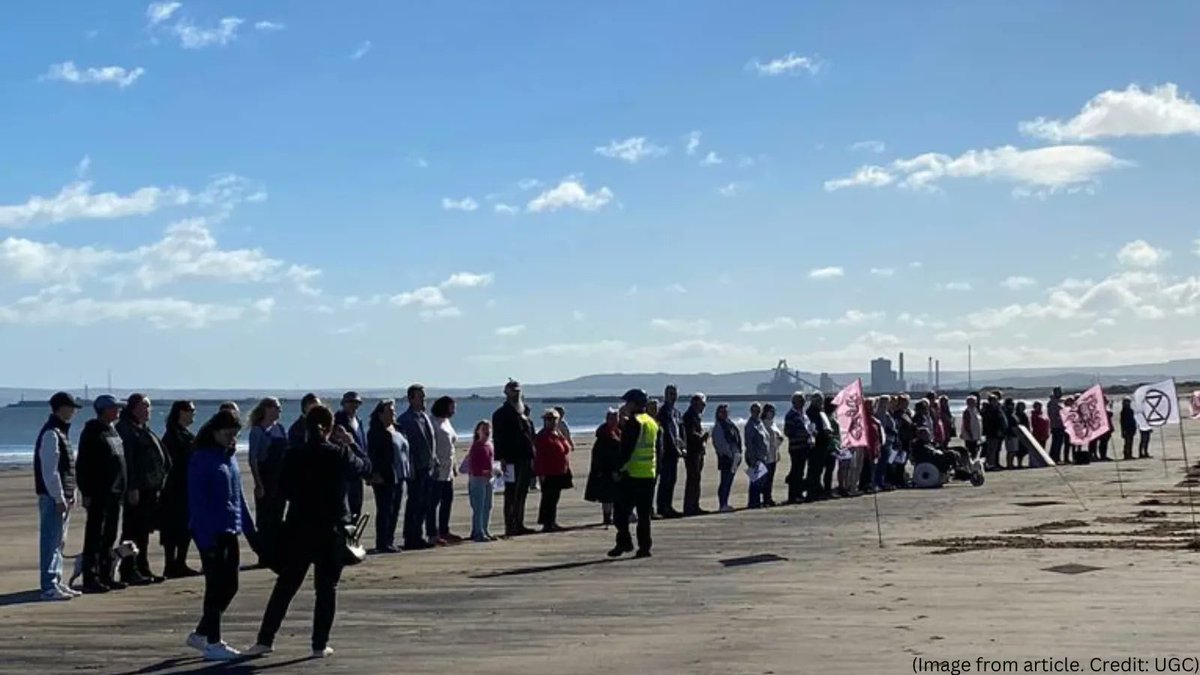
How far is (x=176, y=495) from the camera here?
15945 mm

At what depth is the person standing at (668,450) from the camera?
22.9 metres

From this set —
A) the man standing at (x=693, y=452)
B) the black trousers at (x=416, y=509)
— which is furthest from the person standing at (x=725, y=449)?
the black trousers at (x=416, y=509)

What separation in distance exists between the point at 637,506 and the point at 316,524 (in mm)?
7012

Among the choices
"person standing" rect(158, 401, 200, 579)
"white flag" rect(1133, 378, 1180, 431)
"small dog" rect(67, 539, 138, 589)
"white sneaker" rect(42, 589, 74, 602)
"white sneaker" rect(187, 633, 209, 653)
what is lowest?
"white sneaker" rect(42, 589, 74, 602)

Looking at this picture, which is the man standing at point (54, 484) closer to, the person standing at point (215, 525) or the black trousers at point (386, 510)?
the person standing at point (215, 525)

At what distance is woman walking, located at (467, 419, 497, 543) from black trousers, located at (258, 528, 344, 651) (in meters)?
9.12

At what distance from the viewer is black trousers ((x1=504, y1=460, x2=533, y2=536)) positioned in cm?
2052

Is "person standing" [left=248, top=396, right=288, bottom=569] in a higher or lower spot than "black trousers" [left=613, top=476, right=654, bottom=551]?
higher

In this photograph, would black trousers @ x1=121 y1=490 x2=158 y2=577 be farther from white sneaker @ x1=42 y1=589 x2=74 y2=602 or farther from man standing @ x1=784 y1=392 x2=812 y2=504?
man standing @ x1=784 y1=392 x2=812 y2=504

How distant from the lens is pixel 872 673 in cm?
948

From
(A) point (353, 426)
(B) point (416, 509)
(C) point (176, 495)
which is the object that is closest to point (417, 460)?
(B) point (416, 509)

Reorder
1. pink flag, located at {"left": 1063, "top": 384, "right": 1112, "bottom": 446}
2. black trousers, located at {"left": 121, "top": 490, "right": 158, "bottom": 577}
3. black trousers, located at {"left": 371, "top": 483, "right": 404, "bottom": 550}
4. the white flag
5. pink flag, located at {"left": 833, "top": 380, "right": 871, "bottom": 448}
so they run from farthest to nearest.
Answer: pink flag, located at {"left": 1063, "top": 384, "right": 1112, "bottom": 446}, the white flag, pink flag, located at {"left": 833, "top": 380, "right": 871, "bottom": 448}, black trousers, located at {"left": 371, "top": 483, "right": 404, "bottom": 550}, black trousers, located at {"left": 121, "top": 490, "right": 158, "bottom": 577}

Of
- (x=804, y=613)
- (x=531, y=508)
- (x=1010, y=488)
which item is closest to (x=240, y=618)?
(x=804, y=613)

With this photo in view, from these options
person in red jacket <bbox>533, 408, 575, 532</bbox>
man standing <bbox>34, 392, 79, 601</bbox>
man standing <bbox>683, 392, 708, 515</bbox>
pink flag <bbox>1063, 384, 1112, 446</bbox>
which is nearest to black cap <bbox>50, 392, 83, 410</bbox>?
man standing <bbox>34, 392, 79, 601</bbox>
